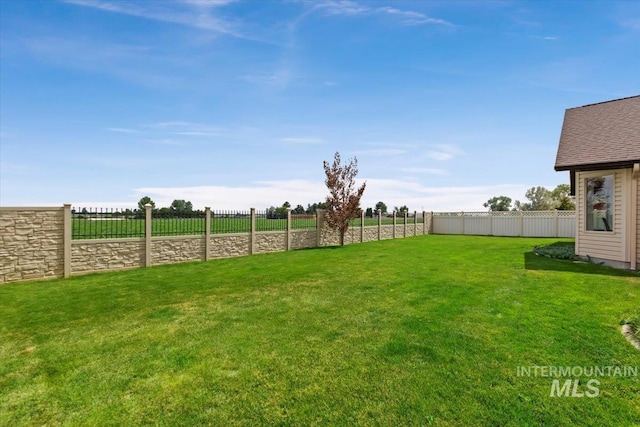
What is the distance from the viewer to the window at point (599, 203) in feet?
31.8

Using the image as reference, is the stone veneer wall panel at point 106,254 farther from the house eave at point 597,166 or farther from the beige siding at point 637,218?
the beige siding at point 637,218

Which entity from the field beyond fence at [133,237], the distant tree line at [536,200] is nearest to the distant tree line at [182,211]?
the field beyond fence at [133,237]

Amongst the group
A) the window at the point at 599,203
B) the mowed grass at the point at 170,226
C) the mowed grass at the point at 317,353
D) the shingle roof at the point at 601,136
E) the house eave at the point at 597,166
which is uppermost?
the shingle roof at the point at 601,136

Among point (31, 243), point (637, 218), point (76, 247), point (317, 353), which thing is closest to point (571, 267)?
point (637, 218)

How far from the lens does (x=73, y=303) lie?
621 cm

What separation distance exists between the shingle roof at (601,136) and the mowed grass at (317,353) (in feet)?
13.8

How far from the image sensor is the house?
355 inches

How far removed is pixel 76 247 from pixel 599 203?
1638 centimetres

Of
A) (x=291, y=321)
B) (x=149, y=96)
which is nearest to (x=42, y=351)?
(x=291, y=321)

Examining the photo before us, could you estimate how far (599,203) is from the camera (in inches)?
393

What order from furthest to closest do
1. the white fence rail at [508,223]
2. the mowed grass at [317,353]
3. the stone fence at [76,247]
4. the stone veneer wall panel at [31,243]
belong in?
the white fence rail at [508,223] → the stone fence at [76,247] → the stone veneer wall panel at [31,243] → the mowed grass at [317,353]

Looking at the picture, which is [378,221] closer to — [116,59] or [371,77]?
[371,77]

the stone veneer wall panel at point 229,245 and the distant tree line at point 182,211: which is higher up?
the distant tree line at point 182,211

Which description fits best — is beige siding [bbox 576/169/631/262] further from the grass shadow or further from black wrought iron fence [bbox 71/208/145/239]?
black wrought iron fence [bbox 71/208/145/239]
